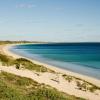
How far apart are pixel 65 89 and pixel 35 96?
537 centimetres

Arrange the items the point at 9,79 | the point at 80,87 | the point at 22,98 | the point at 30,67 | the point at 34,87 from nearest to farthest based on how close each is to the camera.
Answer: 1. the point at 22,98
2. the point at 34,87
3. the point at 9,79
4. the point at 80,87
5. the point at 30,67

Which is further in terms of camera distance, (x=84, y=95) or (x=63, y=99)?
(x=84, y=95)

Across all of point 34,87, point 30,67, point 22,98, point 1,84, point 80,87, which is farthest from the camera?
point 30,67

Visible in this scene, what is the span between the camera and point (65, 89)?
1920 centimetres

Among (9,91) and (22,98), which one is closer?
(22,98)

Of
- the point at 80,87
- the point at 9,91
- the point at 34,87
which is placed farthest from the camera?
the point at 80,87

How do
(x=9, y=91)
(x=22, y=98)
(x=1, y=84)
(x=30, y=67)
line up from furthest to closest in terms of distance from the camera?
1. (x=30, y=67)
2. (x=1, y=84)
3. (x=9, y=91)
4. (x=22, y=98)

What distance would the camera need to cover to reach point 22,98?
13648 millimetres

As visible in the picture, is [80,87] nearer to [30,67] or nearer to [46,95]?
[46,95]

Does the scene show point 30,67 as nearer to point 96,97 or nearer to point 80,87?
point 80,87

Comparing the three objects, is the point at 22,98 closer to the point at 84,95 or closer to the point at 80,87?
the point at 84,95

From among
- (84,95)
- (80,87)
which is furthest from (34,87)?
(80,87)

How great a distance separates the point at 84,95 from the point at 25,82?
4.14 m

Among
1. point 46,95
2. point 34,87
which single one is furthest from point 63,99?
point 34,87
